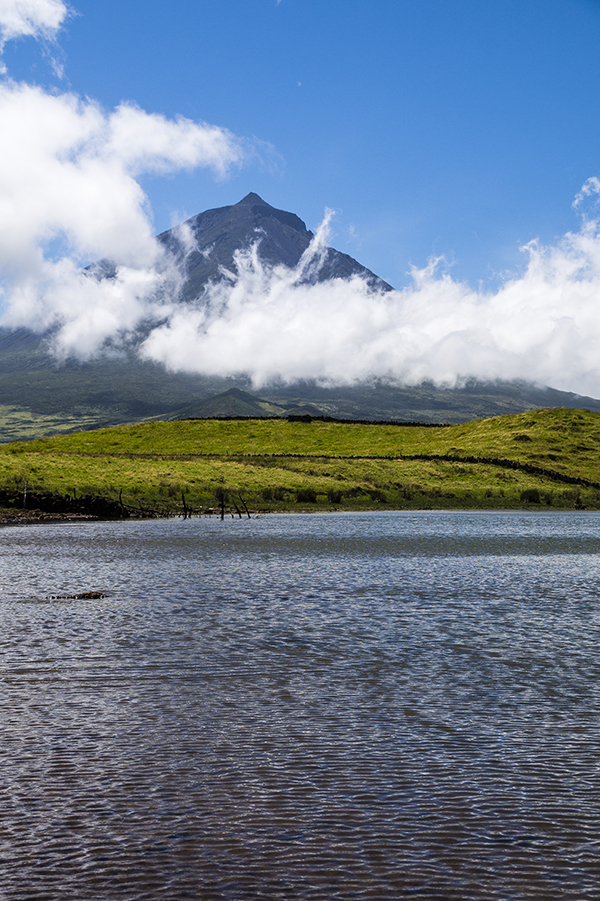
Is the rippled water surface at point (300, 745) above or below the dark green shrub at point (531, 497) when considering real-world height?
below

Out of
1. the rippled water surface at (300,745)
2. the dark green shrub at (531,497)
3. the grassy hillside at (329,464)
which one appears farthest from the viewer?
the dark green shrub at (531,497)

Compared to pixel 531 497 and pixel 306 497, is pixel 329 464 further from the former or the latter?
pixel 531 497

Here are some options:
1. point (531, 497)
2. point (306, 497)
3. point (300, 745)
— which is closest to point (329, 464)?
point (306, 497)

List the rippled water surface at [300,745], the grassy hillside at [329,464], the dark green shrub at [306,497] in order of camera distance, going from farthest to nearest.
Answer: the dark green shrub at [306,497], the grassy hillside at [329,464], the rippled water surface at [300,745]

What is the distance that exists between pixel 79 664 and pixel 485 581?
57.9 ft

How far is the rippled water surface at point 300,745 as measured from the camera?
725 cm

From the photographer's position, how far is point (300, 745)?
10.7 meters

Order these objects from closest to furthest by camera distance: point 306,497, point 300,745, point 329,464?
point 300,745 → point 306,497 → point 329,464

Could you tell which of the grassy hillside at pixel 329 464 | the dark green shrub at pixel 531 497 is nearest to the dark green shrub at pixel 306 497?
the grassy hillside at pixel 329 464

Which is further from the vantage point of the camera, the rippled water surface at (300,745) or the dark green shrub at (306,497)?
the dark green shrub at (306,497)

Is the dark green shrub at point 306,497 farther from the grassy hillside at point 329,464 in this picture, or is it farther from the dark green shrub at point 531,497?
the dark green shrub at point 531,497

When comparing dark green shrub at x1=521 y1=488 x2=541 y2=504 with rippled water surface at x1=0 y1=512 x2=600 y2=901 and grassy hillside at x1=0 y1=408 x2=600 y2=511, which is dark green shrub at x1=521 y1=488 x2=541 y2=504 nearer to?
grassy hillside at x1=0 y1=408 x2=600 y2=511

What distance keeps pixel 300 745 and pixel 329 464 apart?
10362 centimetres

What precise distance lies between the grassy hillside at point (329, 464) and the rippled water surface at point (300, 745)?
197 feet
